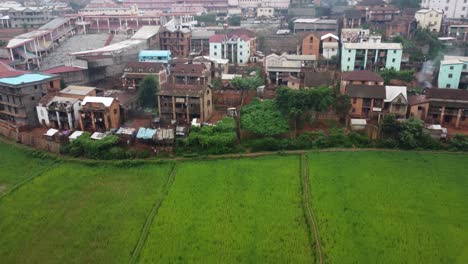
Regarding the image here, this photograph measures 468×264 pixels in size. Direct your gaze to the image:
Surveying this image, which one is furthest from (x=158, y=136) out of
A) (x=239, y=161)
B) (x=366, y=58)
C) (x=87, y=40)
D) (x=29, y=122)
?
(x=87, y=40)

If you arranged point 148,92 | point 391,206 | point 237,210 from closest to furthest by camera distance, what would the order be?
point 391,206 → point 237,210 → point 148,92

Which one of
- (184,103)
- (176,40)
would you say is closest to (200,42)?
(176,40)

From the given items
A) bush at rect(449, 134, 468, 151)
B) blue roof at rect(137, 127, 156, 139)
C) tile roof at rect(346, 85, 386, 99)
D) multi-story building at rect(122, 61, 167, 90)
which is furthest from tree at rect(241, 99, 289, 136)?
bush at rect(449, 134, 468, 151)

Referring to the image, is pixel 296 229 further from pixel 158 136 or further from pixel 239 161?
pixel 158 136

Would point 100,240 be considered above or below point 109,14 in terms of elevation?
below

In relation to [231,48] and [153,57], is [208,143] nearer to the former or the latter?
[153,57]

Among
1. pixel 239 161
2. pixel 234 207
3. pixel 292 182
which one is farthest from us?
pixel 239 161
